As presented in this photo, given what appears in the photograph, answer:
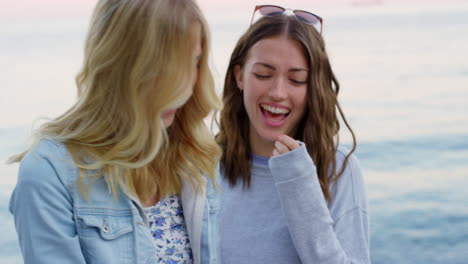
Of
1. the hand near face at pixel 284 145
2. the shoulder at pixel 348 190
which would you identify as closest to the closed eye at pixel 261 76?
the hand near face at pixel 284 145

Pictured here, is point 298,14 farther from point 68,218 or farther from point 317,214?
point 68,218

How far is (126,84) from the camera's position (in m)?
1.56

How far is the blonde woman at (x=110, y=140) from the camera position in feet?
4.76

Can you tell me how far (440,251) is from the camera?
6.61 m

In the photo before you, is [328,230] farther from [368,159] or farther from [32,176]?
[368,159]

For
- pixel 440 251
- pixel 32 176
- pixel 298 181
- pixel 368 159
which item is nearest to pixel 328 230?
pixel 298 181

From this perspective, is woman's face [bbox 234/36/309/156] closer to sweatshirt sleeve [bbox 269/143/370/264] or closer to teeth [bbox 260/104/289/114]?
teeth [bbox 260/104/289/114]

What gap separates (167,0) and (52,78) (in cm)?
1211

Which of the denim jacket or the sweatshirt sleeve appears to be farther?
the sweatshirt sleeve

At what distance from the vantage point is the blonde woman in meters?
1.45

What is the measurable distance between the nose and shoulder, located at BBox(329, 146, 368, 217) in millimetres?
328

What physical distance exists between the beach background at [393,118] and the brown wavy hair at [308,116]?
242 mm

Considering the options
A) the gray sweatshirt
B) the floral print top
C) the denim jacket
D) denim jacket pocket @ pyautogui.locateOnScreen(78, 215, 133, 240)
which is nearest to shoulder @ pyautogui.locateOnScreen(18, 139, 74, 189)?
the denim jacket

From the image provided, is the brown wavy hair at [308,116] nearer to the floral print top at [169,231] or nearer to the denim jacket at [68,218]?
the floral print top at [169,231]
